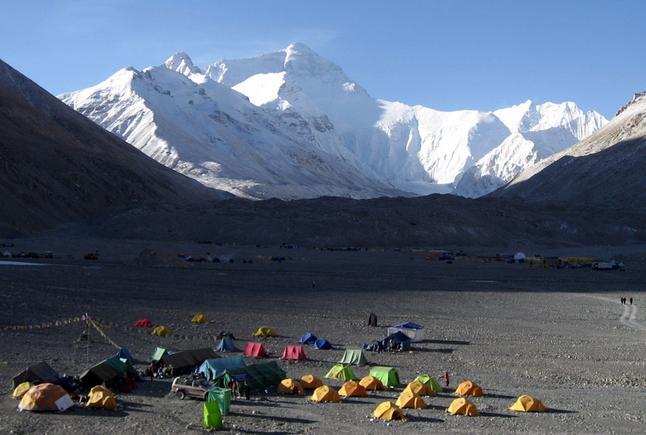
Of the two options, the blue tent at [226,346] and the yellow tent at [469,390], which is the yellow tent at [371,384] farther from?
the blue tent at [226,346]

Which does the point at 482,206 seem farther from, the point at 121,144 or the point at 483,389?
the point at 483,389

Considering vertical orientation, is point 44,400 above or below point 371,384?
below

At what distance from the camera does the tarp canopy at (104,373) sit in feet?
79.0

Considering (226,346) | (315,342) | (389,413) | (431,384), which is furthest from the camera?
(315,342)

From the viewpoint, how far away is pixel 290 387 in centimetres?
2461

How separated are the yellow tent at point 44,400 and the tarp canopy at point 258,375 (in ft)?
14.9

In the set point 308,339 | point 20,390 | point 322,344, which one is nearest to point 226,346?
point 308,339

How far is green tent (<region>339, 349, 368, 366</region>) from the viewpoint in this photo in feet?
96.5

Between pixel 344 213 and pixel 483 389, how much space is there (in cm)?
9528

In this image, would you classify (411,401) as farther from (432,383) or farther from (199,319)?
(199,319)

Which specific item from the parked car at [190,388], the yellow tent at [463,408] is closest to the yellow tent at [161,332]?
the parked car at [190,388]

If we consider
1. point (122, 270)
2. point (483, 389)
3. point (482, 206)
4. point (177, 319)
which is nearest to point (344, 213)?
point (482, 206)

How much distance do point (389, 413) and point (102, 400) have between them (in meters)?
7.72

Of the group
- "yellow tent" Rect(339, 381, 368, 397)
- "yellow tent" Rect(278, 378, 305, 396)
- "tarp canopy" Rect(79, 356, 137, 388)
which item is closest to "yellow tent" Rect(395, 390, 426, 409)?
"yellow tent" Rect(339, 381, 368, 397)
